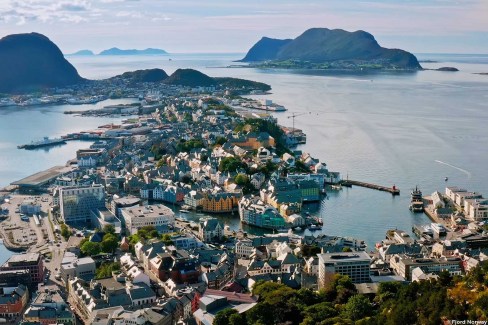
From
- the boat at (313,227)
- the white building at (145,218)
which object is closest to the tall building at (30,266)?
the white building at (145,218)

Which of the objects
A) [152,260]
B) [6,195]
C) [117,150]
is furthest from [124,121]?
[152,260]

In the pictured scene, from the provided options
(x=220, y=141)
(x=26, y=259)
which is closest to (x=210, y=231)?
(x=26, y=259)

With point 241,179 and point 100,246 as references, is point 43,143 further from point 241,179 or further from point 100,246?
point 100,246

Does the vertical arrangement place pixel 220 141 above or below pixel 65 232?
above

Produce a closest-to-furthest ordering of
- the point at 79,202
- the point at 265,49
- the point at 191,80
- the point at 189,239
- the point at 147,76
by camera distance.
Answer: the point at 189,239 → the point at 79,202 → the point at 191,80 → the point at 147,76 → the point at 265,49

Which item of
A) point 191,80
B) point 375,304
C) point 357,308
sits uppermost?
point 191,80

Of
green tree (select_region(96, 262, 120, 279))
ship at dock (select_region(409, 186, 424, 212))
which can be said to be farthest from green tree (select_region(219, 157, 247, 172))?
green tree (select_region(96, 262, 120, 279))

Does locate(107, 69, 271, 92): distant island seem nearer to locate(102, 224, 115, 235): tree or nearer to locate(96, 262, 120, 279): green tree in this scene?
locate(102, 224, 115, 235): tree

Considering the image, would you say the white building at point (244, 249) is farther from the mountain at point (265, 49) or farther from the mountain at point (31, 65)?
the mountain at point (265, 49)
